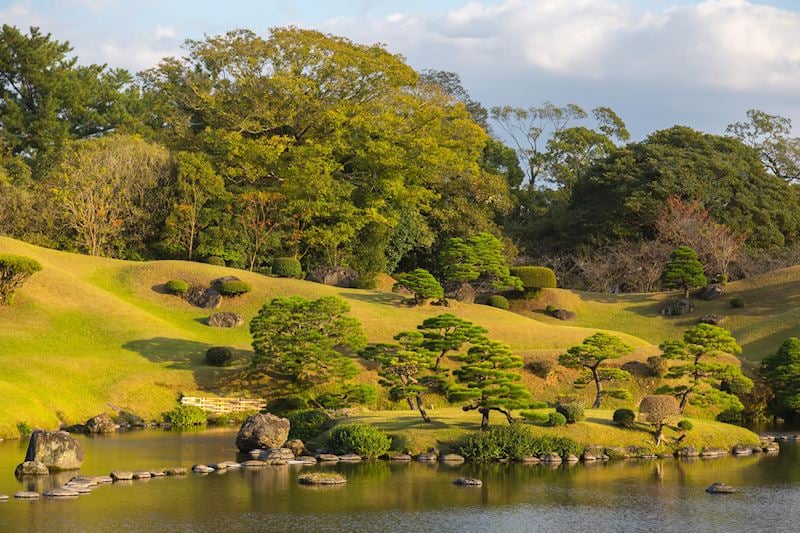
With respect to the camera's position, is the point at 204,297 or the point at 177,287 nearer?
the point at 204,297

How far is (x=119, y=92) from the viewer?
102m

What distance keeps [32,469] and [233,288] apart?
3200 centimetres

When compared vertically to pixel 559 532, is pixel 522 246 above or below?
above

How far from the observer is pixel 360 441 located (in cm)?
4006

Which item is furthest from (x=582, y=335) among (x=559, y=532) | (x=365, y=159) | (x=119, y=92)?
(x=119, y=92)

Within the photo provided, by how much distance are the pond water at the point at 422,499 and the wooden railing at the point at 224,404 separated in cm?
1190

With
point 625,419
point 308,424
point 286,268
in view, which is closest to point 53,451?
point 308,424

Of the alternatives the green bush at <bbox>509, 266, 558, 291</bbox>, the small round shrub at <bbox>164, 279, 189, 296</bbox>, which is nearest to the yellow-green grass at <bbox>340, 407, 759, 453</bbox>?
the small round shrub at <bbox>164, 279, 189, 296</bbox>

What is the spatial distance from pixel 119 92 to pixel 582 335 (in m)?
59.4

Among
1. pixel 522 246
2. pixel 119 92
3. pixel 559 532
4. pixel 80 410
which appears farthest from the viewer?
pixel 119 92

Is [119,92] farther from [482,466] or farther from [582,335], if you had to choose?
[482,466]

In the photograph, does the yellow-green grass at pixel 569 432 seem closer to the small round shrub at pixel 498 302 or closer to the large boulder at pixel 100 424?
the large boulder at pixel 100 424

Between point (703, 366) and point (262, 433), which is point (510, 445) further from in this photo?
point (703, 366)

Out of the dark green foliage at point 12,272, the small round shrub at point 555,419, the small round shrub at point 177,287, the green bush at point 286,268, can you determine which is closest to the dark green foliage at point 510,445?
the small round shrub at point 555,419
